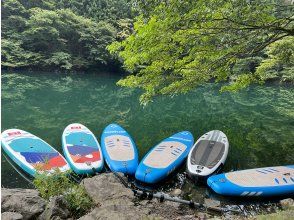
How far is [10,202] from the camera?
551 centimetres

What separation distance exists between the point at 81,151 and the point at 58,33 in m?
25.0

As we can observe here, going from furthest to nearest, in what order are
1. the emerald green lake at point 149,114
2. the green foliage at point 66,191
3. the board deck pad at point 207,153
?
1. the emerald green lake at point 149,114
2. the board deck pad at point 207,153
3. the green foliage at point 66,191

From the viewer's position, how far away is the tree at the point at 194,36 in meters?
5.28

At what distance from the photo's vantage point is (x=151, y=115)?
18125mm

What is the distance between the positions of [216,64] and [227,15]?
1779 millimetres

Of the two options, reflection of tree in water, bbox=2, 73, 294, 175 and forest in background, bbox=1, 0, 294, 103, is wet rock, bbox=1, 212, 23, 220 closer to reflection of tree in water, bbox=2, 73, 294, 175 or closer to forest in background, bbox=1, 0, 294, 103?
forest in background, bbox=1, 0, 294, 103

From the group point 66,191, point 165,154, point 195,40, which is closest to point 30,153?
point 66,191

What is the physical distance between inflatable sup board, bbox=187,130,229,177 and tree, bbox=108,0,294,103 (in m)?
2.31

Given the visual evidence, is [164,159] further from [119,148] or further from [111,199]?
[111,199]

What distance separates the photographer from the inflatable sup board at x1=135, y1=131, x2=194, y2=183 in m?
8.33

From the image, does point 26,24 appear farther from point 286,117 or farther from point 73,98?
point 286,117

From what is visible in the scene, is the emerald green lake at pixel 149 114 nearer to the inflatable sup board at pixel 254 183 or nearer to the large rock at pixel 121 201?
the inflatable sup board at pixel 254 183

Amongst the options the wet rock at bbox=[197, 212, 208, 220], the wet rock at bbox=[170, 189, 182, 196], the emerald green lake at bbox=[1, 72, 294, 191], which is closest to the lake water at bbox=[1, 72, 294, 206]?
the emerald green lake at bbox=[1, 72, 294, 191]

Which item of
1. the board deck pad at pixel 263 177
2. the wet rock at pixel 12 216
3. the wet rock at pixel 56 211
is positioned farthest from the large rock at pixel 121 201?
the board deck pad at pixel 263 177
